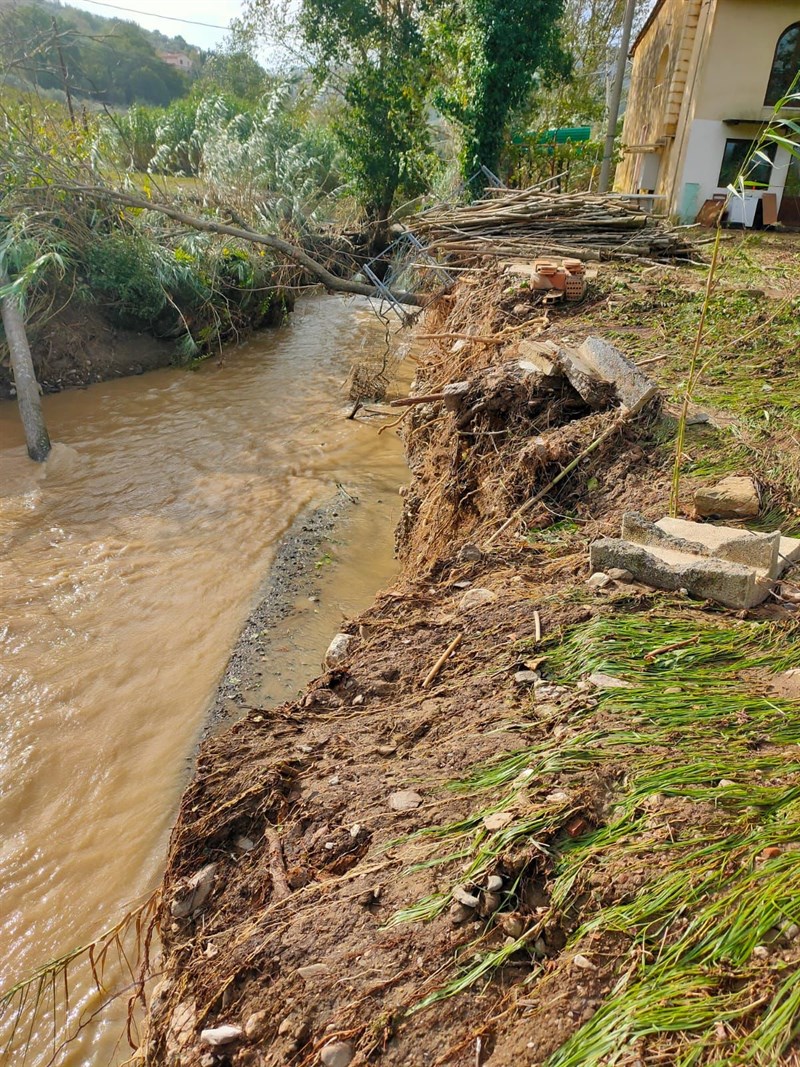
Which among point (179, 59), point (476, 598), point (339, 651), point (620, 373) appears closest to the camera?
point (476, 598)

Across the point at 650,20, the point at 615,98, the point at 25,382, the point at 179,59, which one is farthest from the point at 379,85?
the point at 179,59

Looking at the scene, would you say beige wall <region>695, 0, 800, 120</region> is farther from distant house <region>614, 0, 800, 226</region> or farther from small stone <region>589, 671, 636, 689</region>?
small stone <region>589, 671, 636, 689</region>

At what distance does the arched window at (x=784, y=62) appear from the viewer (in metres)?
15.6

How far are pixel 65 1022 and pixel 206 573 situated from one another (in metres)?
4.04

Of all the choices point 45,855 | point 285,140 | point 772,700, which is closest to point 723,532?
point 772,700

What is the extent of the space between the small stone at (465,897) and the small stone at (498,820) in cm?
21

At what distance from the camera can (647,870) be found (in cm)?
199

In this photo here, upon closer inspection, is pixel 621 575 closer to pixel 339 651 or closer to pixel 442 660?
pixel 442 660

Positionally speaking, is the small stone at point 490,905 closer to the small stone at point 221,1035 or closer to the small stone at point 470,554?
the small stone at point 221,1035

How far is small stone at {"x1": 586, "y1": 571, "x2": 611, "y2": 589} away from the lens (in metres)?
3.55

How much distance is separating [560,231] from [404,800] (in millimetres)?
8764

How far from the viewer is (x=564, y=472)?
15.2 feet

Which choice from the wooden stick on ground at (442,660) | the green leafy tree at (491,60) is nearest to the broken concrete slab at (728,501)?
the wooden stick on ground at (442,660)

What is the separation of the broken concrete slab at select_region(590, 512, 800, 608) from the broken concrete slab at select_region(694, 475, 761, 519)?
1.04 ft
